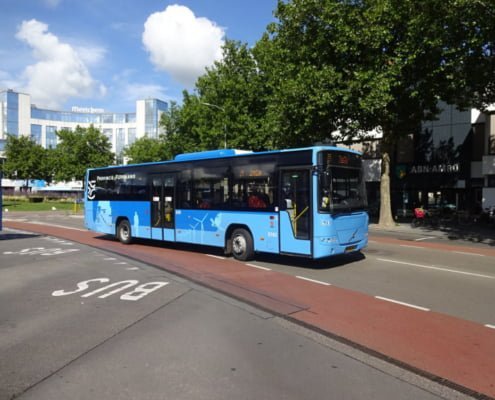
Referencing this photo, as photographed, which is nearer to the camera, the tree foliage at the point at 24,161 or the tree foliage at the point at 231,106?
the tree foliage at the point at 231,106

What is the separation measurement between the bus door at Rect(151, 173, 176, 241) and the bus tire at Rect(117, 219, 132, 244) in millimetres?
1471

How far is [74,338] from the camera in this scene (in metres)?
5.23

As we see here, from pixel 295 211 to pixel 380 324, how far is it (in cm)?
461

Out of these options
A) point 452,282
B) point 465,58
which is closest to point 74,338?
point 452,282

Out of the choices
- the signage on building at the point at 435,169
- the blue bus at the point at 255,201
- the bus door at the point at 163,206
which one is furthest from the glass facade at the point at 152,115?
the bus door at the point at 163,206

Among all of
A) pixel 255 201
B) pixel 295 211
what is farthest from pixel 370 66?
pixel 295 211

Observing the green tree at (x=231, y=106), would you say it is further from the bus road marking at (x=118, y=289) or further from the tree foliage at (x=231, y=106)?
the bus road marking at (x=118, y=289)

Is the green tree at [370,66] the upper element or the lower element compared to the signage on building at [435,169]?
upper

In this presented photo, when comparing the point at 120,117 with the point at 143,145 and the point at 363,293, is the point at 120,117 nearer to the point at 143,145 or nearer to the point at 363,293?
the point at 143,145

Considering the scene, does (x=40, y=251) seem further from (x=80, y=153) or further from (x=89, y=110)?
(x=89, y=110)

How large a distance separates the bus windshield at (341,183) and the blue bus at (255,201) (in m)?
0.02

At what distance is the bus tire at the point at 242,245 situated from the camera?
11.3 m

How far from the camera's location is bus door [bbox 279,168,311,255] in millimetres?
9945

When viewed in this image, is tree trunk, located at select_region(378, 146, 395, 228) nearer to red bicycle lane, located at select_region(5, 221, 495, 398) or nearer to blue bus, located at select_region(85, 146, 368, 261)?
blue bus, located at select_region(85, 146, 368, 261)
